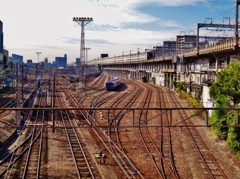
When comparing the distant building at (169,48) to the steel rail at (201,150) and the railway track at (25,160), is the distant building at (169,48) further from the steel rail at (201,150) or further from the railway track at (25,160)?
the railway track at (25,160)

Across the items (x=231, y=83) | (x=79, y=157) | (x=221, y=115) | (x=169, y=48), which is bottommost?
(x=79, y=157)

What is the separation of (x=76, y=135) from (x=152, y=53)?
142ft

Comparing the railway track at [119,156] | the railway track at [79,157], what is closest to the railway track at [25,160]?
the railway track at [79,157]

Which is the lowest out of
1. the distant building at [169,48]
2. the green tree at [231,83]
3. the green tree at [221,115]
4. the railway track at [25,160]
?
the railway track at [25,160]

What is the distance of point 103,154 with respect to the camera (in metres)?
13.6

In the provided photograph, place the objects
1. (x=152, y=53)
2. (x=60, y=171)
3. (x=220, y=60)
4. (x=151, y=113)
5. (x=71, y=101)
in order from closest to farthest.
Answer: (x=60, y=171)
(x=151, y=113)
(x=220, y=60)
(x=71, y=101)
(x=152, y=53)

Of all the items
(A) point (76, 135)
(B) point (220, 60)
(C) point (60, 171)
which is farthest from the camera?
(B) point (220, 60)

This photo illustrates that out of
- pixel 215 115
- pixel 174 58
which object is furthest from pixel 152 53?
pixel 215 115

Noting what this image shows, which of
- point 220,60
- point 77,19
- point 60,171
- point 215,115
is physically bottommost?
point 60,171

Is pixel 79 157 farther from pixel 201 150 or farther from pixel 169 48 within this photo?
pixel 169 48

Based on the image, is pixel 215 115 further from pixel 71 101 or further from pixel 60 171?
pixel 71 101

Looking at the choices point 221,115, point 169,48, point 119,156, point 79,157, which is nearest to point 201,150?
point 221,115

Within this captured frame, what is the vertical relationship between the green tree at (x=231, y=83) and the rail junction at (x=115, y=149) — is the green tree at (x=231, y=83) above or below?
above

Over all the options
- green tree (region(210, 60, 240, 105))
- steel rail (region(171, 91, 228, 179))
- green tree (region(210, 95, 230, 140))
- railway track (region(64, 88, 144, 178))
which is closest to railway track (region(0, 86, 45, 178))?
railway track (region(64, 88, 144, 178))
